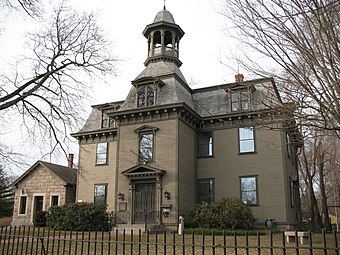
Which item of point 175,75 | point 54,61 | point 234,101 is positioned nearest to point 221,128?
point 234,101

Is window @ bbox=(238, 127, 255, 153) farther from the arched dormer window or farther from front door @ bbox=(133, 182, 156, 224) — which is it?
the arched dormer window

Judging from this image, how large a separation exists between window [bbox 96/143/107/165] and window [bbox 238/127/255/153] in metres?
10.4

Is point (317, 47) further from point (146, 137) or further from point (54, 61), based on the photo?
point (146, 137)

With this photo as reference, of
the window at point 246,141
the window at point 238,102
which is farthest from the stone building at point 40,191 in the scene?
the window at point 246,141

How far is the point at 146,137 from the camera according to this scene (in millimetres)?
22359

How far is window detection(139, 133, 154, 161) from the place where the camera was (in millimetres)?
22000

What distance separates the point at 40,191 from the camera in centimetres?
2930

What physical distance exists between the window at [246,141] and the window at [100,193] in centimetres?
A: 1049

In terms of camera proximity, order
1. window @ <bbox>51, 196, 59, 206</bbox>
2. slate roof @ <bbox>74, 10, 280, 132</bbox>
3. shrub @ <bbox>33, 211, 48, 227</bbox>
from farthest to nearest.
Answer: window @ <bbox>51, 196, 59, 206</bbox> → shrub @ <bbox>33, 211, 48, 227</bbox> → slate roof @ <bbox>74, 10, 280, 132</bbox>

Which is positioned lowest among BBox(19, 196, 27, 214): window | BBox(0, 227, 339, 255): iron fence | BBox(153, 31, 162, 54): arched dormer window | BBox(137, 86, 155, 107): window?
BBox(0, 227, 339, 255): iron fence

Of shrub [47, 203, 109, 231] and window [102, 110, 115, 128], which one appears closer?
shrub [47, 203, 109, 231]

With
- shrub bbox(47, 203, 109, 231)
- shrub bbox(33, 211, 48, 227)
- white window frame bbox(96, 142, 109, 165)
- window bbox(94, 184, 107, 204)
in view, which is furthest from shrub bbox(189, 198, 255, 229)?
shrub bbox(33, 211, 48, 227)

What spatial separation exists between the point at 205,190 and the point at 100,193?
814 cm

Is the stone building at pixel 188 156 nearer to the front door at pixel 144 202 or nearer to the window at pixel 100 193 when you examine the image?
the front door at pixel 144 202
